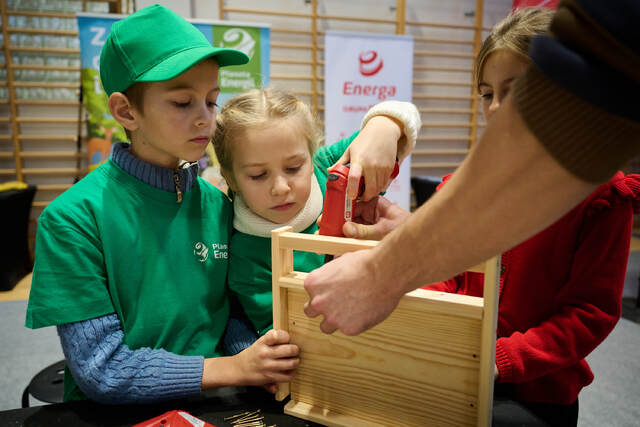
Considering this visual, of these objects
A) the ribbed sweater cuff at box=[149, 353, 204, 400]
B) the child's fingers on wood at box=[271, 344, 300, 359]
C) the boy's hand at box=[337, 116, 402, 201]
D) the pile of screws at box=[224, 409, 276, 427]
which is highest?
the boy's hand at box=[337, 116, 402, 201]

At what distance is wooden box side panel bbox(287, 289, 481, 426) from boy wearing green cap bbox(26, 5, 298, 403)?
0.06 m

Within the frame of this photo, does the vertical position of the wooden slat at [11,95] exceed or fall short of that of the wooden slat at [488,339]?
it exceeds it

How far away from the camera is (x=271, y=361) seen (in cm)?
78

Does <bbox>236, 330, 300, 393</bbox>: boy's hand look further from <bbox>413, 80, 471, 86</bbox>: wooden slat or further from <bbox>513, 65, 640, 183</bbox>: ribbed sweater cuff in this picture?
<bbox>413, 80, 471, 86</bbox>: wooden slat

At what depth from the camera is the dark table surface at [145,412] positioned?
750mm

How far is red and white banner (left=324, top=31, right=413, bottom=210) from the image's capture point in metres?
4.15

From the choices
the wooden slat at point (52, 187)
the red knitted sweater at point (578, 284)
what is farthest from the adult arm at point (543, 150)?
the wooden slat at point (52, 187)

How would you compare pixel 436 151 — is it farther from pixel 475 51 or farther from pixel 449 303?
pixel 449 303

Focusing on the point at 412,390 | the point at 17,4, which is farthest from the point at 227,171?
the point at 17,4

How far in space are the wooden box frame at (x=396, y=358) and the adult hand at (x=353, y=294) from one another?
0.09 meters

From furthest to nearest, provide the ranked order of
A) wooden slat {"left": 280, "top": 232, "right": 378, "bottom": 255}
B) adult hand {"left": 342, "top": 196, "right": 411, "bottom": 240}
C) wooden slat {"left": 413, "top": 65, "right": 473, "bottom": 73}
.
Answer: wooden slat {"left": 413, "top": 65, "right": 473, "bottom": 73}
adult hand {"left": 342, "top": 196, "right": 411, "bottom": 240}
wooden slat {"left": 280, "top": 232, "right": 378, "bottom": 255}

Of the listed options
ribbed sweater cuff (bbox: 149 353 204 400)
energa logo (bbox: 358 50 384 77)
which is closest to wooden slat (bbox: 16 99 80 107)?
energa logo (bbox: 358 50 384 77)

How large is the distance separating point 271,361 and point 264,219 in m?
0.36

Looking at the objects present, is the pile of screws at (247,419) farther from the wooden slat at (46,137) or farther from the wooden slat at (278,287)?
the wooden slat at (46,137)
